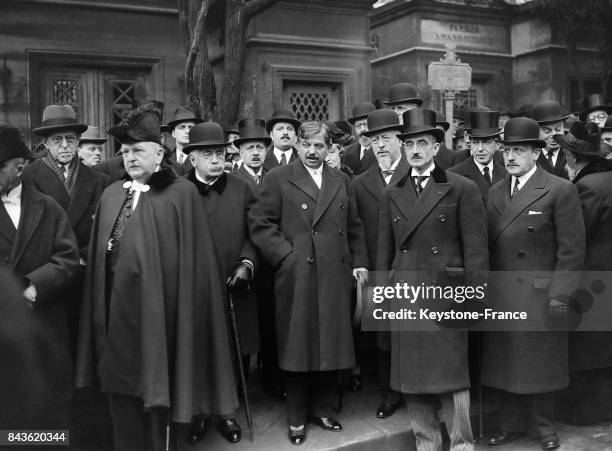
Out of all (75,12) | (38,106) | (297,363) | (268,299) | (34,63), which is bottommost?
(297,363)

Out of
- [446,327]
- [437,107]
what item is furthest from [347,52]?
[446,327]

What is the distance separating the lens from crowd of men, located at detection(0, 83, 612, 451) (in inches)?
166

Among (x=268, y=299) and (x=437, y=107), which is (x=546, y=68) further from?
(x=268, y=299)

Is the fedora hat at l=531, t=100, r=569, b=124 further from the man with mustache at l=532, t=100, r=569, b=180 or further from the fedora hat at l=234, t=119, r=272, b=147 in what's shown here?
the fedora hat at l=234, t=119, r=272, b=147

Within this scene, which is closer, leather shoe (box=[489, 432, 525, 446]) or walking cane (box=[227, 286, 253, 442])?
walking cane (box=[227, 286, 253, 442])

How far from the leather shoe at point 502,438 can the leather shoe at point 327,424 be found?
118cm

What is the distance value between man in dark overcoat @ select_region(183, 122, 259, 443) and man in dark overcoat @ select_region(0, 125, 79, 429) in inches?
41.0

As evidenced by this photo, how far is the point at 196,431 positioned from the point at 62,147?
2458mm

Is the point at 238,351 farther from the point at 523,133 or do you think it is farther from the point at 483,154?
the point at 483,154

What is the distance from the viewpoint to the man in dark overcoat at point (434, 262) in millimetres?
4590

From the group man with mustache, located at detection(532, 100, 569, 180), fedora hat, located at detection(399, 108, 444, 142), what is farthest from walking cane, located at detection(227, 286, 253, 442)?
man with mustache, located at detection(532, 100, 569, 180)

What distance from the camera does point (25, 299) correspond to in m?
4.19

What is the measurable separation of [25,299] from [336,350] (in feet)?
7.03

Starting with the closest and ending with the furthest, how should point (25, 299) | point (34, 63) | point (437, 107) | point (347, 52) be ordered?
point (25, 299)
point (34, 63)
point (347, 52)
point (437, 107)
